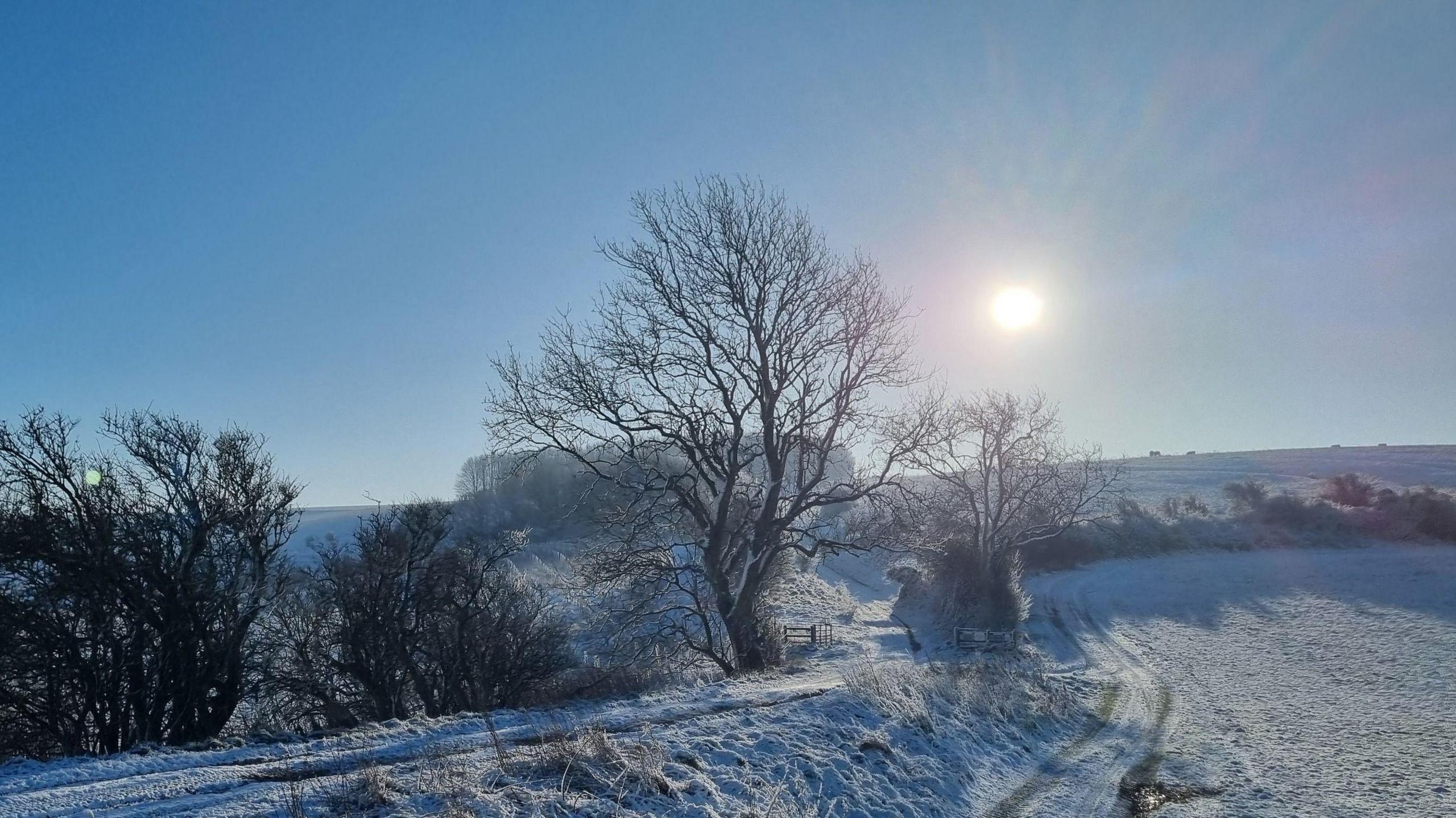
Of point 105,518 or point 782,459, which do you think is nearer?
point 105,518

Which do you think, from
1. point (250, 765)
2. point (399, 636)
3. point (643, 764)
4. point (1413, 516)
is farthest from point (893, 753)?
point (1413, 516)

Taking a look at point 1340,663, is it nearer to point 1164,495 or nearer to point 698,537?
point 698,537

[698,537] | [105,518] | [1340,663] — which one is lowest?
[1340,663]

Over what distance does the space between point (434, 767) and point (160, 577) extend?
11.0 meters

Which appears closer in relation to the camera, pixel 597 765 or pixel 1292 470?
pixel 597 765

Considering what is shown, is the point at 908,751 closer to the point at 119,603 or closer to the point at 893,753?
the point at 893,753

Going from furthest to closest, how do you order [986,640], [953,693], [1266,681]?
[986,640]
[1266,681]
[953,693]

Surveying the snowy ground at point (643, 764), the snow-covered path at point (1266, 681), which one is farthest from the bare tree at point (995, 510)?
the snowy ground at point (643, 764)

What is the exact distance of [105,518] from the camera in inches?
526

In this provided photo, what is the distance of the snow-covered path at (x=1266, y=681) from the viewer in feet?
31.7

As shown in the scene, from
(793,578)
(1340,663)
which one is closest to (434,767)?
(1340,663)

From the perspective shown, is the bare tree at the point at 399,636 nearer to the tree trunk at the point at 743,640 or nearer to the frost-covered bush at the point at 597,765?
the tree trunk at the point at 743,640

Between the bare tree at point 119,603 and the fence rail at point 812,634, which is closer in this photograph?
the bare tree at point 119,603

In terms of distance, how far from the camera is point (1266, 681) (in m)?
19.1
